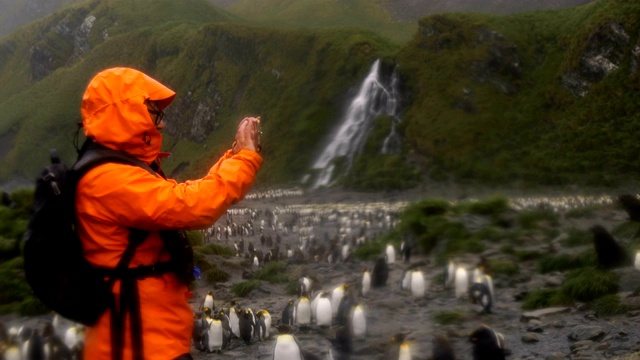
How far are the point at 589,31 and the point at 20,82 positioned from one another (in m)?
92.1

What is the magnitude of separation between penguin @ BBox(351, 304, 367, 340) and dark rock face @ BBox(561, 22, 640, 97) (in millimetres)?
37736

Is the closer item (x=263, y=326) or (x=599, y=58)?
(x=263, y=326)

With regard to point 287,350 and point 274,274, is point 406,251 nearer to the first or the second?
point 274,274

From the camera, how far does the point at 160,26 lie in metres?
105

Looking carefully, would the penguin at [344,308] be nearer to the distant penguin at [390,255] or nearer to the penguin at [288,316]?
the penguin at [288,316]

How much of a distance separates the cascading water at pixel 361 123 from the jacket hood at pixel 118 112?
4694cm

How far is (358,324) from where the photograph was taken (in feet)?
33.1

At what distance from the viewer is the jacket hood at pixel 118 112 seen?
8.57 feet

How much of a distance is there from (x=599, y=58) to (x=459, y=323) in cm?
3788

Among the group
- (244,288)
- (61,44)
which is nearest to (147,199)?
(244,288)

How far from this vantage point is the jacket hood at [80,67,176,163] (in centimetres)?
261

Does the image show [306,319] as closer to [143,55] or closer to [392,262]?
[392,262]

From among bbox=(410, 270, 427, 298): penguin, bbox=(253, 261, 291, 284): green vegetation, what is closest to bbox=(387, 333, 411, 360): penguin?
bbox=(410, 270, 427, 298): penguin

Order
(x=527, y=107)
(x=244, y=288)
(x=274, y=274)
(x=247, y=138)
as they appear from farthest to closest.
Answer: (x=527, y=107), (x=274, y=274), (x=244, y=288), (x=247, y=138)
